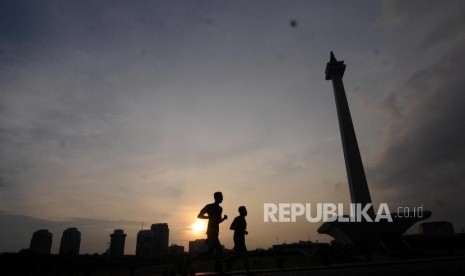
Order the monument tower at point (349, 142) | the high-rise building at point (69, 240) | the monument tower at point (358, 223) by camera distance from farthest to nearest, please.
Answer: the high-rise building at point (69, 240) < the monument tower at point (349, 142) < the monument tower at point (358, 223)

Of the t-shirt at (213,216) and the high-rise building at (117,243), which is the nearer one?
the t-shirt at (213,216)

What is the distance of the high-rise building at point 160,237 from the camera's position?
4493 inches

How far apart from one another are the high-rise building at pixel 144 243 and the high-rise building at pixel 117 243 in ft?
18.4

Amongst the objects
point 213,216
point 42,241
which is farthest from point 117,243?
point 213,216

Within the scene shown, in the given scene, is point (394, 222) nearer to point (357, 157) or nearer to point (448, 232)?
point (357, 157)

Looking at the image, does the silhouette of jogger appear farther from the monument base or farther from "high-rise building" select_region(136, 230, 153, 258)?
→ "high-rise building" select_region(136, 230, 153, 258)

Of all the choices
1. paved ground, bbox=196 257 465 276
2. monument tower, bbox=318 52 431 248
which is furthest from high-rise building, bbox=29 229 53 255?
paved ground, bbox=196 257 465 276

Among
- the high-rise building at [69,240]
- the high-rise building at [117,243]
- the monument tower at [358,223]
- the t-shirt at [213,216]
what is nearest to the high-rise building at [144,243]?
the high-rise building at [117,243]

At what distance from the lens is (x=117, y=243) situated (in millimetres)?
111188

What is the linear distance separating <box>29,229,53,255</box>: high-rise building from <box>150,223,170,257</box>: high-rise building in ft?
118

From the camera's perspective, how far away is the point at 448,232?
100m

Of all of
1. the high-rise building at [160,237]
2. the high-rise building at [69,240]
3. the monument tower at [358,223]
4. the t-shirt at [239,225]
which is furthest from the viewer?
the high-rise building at [160,237]

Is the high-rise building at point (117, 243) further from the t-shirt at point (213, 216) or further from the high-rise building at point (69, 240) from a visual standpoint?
the t-shirt at point (213, 216)

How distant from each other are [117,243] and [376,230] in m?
102
